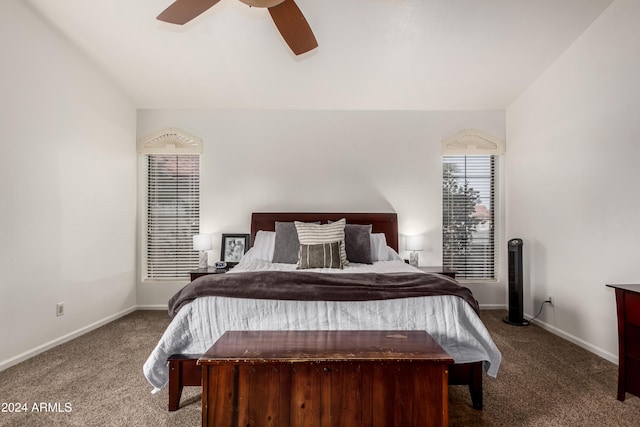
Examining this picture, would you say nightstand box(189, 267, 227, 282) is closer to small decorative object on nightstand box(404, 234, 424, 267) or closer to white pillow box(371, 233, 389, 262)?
white pillow box(371, 233, 389, 262)

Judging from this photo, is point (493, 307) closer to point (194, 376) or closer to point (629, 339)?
point (629, 339)

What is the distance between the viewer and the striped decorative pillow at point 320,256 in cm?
317

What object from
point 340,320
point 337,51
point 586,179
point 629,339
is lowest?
point 629,339

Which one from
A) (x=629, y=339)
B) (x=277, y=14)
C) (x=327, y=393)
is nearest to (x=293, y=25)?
(x=277, y=14)

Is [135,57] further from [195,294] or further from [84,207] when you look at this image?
[195,294]

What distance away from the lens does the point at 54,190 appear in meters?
3.00

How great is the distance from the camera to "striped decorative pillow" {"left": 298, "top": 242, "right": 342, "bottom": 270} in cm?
317

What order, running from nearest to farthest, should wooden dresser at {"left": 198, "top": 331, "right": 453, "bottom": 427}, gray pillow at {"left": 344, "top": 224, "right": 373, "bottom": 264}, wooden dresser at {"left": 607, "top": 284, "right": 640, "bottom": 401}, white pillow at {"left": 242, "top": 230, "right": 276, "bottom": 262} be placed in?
wooden dresser at {"left": 198, "top": 331, "right": 453, "bottom": 427} → wooden dresser at {"left": 607, "top": 284, "right": 640, "bottom": 401} → gray pillow at {"left": 344, "top": 224, "right": 373, "bottom": 264} → white pillow at {"left": 242, "top": 230, "right": 276, "bottom": 262}

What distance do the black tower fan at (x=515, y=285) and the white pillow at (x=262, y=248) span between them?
2.68m

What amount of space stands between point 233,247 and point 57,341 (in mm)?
1912

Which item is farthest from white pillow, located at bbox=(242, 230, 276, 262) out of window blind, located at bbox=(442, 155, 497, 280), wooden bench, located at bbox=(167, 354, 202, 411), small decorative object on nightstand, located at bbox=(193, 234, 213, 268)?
window blind, located at bbox=(442, 155, 497, 280)

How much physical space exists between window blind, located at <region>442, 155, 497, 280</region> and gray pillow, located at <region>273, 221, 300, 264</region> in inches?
80.0

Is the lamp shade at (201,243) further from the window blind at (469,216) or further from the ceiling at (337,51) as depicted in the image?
the window blind at (469,216)

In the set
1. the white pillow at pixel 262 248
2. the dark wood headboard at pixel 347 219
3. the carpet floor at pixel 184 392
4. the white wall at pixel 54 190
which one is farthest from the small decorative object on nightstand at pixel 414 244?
the white wall at pixel 54 190
